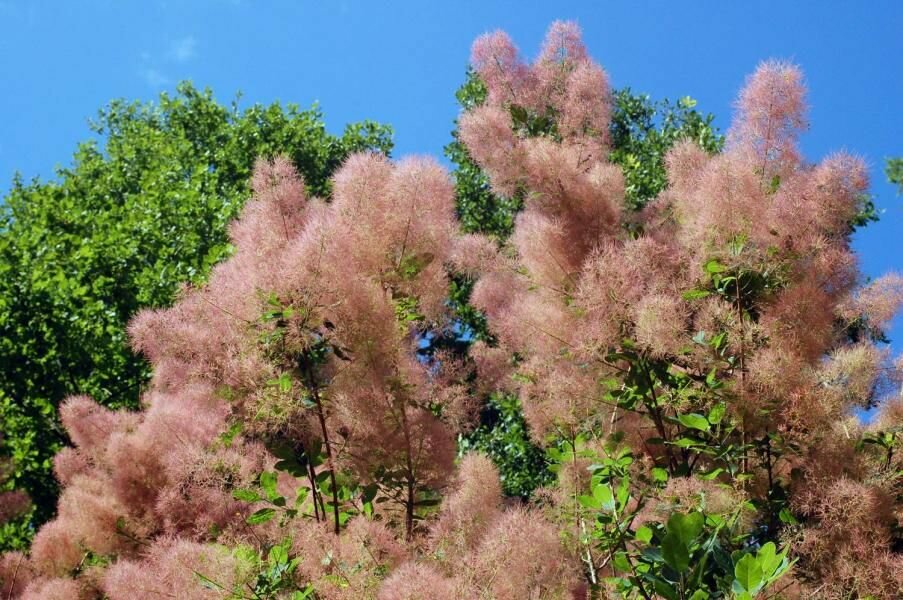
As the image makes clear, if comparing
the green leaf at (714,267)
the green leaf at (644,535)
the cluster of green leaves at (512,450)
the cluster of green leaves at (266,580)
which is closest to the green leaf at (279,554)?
the cluster of green leaves at (266,580)

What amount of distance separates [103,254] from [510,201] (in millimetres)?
3860

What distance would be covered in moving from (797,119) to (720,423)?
1.02 m

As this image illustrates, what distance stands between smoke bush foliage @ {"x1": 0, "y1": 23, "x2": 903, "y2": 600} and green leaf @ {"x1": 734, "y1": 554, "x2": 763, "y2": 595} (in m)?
0.11

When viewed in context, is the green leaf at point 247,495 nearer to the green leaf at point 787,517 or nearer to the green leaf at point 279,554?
the green leaf at point 279,554

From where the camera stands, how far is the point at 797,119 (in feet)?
9.70

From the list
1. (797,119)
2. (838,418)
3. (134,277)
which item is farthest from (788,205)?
(134,277)

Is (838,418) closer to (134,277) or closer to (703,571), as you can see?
(703,571)

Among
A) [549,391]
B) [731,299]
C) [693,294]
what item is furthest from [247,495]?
[731,299]

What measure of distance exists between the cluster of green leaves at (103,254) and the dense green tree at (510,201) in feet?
5.29

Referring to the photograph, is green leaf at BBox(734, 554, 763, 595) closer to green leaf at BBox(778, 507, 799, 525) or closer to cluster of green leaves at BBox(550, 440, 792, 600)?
cluster of green leaves at BBox(550, 440, 792, 600)

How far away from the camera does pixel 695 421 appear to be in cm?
244

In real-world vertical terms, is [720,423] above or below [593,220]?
below

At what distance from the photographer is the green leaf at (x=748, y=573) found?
5.93ft

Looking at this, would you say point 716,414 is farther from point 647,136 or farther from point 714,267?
point 647,136
